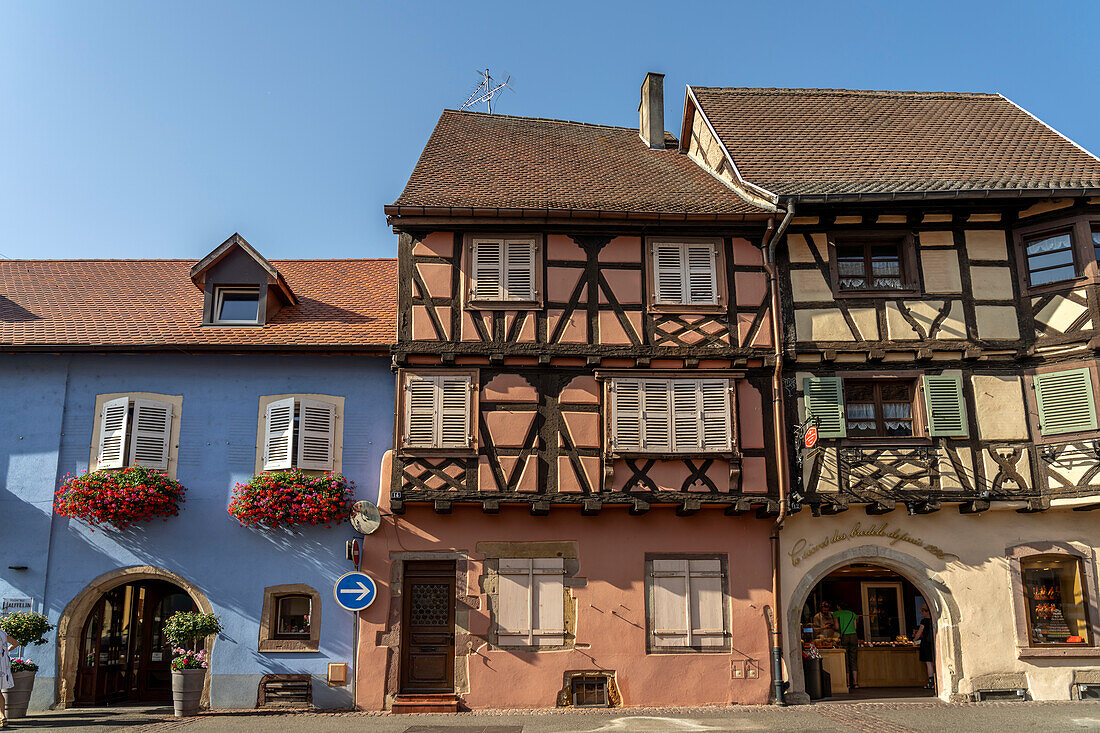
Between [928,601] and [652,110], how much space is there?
36.6 ft

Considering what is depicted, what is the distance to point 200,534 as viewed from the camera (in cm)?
1409

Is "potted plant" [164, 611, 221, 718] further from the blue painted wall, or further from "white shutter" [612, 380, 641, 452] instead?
"white shutter" [612, 380, 641, 452]

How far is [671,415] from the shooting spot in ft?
46.8

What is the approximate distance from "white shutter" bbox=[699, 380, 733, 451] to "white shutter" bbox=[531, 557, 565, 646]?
298 cm

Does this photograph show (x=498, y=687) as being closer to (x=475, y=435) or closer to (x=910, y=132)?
(x=475, y=435)

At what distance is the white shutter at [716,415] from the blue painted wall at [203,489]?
4.97 m

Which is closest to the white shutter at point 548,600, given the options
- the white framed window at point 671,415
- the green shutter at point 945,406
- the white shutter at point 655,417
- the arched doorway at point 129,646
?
the white framed window at point 671,415

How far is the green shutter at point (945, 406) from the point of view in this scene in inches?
561

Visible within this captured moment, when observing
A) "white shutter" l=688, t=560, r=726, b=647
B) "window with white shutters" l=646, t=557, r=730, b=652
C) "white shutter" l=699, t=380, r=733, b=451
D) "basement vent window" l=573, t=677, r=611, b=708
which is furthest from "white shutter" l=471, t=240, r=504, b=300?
"basement vent window" l=573, t=677, r=611, b=708

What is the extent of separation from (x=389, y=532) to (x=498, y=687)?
2817 millimetres

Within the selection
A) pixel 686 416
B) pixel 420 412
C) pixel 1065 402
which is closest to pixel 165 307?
pixel 420 412

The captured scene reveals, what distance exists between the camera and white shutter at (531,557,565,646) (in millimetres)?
13750

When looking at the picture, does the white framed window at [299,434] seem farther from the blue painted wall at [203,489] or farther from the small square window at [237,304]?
the small square window at [237,304]

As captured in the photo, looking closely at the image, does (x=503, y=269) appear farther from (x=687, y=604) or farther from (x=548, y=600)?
(x=687, y=604)
